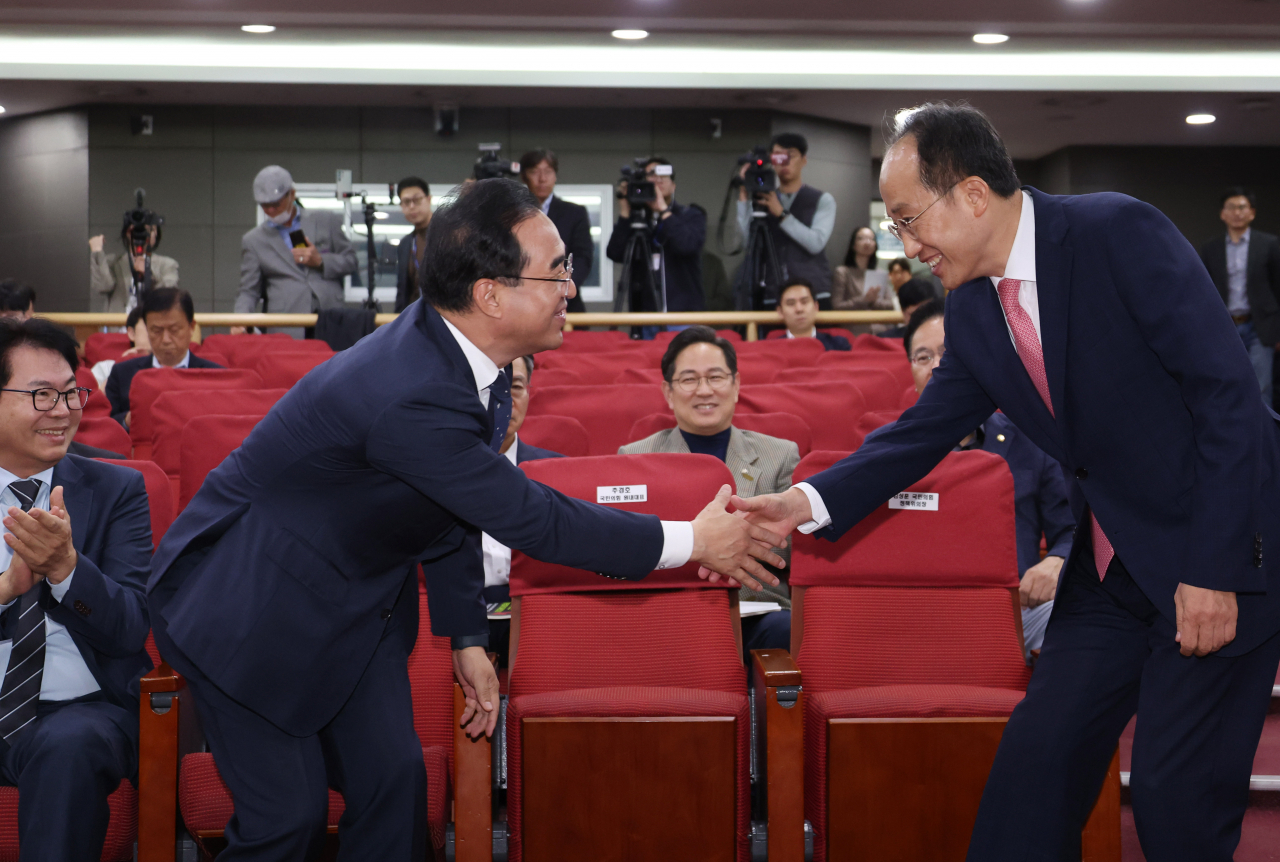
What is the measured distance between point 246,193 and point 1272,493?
10054 millimetres

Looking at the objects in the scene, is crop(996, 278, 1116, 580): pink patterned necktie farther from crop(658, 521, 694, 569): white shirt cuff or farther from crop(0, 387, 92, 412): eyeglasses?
crop(0, 387, 92, 412): eyeglasses

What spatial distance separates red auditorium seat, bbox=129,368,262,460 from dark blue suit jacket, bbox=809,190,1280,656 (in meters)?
2.88

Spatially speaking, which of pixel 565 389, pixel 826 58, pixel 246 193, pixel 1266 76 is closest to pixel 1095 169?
pixel 1266 76

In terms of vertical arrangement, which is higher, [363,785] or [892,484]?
[892,484]

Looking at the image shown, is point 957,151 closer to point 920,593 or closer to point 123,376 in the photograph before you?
point 920,593

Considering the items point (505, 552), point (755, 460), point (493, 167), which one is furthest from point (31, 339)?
point (493, 167)

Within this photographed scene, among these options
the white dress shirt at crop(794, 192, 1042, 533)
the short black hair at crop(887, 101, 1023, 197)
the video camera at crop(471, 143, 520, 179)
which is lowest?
the white dress shirt at crop(794, 192, 1042, 533)

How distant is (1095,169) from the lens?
1234cm

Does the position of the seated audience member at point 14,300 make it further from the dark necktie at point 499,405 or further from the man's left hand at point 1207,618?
the man's left hand at point 1207,618

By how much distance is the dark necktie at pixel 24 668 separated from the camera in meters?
1.92

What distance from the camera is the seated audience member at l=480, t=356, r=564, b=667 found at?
2580mm

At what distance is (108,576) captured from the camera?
6.71 feet

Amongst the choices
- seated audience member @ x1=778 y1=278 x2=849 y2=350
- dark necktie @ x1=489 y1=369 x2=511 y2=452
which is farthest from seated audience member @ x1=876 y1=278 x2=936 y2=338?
dark necktie @ x1=489 y1=369 x2=511 y2=452

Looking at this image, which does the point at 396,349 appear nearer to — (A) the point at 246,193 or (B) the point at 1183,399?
(B) the point at 1183,399
